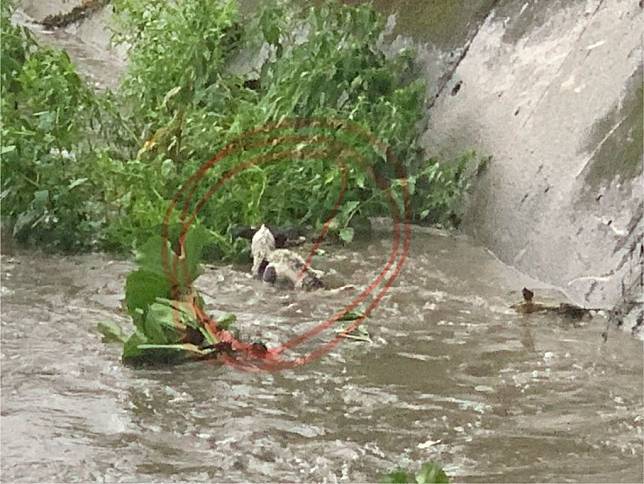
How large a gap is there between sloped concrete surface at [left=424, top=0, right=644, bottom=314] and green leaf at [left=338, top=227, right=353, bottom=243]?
1.84 ft

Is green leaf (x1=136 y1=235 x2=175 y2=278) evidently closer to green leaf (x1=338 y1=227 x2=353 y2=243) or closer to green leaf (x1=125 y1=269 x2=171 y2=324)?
green leaf (x1=125 y1=269 x2=171 y2=324)

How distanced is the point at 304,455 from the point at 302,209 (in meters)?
2.51

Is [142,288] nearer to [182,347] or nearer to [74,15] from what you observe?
[182,347]

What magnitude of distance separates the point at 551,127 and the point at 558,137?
9cm

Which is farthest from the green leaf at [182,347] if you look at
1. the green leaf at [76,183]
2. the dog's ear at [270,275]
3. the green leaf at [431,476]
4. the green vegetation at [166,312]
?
the green leaf at [76,183]

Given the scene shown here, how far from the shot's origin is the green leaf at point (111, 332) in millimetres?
3570

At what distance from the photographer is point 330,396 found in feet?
10.5

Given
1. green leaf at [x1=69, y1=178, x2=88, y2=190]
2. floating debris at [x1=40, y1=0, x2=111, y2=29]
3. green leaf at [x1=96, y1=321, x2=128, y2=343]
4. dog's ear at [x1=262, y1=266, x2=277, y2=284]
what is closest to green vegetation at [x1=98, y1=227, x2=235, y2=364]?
green leaf at [x1=96, y1=321, x2=128, y2=343]

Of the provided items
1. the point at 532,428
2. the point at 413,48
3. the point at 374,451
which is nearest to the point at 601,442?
the point at 532,428

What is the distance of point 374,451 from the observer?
2781 millimetres

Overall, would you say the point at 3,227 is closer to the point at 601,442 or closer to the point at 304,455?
the point at 304,455

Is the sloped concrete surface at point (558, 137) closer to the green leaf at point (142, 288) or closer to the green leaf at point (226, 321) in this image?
the green leaf at point (226, 321)

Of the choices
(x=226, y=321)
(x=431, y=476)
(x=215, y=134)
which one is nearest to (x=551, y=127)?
(x=215, y=134)

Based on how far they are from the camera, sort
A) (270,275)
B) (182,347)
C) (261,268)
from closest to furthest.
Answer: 1. (182,347)
2. (270,275)
3. (261,268)
